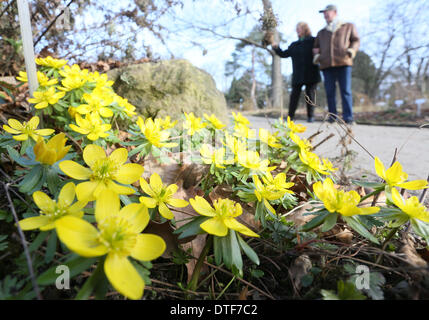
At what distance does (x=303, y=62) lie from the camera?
16.9 feet

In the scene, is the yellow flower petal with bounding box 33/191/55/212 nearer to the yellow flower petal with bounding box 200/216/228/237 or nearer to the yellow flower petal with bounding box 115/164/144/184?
the yellow flower petal with bounding box 115/164/144/184

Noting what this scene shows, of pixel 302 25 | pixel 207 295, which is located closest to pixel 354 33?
pixel 302 25

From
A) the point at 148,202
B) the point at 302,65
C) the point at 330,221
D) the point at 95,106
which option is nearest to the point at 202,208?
the point at 148,202

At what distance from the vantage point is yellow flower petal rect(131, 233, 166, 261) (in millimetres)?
612

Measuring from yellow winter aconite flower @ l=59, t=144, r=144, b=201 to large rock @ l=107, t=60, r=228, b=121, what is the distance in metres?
1.69

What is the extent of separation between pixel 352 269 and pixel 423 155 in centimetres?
231

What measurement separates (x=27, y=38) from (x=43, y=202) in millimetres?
1066

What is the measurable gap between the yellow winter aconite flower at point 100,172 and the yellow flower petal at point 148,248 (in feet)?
0.55

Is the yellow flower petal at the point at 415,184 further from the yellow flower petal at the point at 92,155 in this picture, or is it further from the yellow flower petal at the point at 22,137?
the yellow flower petal at the point at 22,137

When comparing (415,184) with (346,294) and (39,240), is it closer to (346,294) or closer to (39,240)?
(346,294)

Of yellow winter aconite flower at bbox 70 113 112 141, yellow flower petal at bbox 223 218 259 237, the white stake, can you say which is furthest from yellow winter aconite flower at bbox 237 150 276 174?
the white stake

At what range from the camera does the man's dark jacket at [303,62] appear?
5129 millimetres
